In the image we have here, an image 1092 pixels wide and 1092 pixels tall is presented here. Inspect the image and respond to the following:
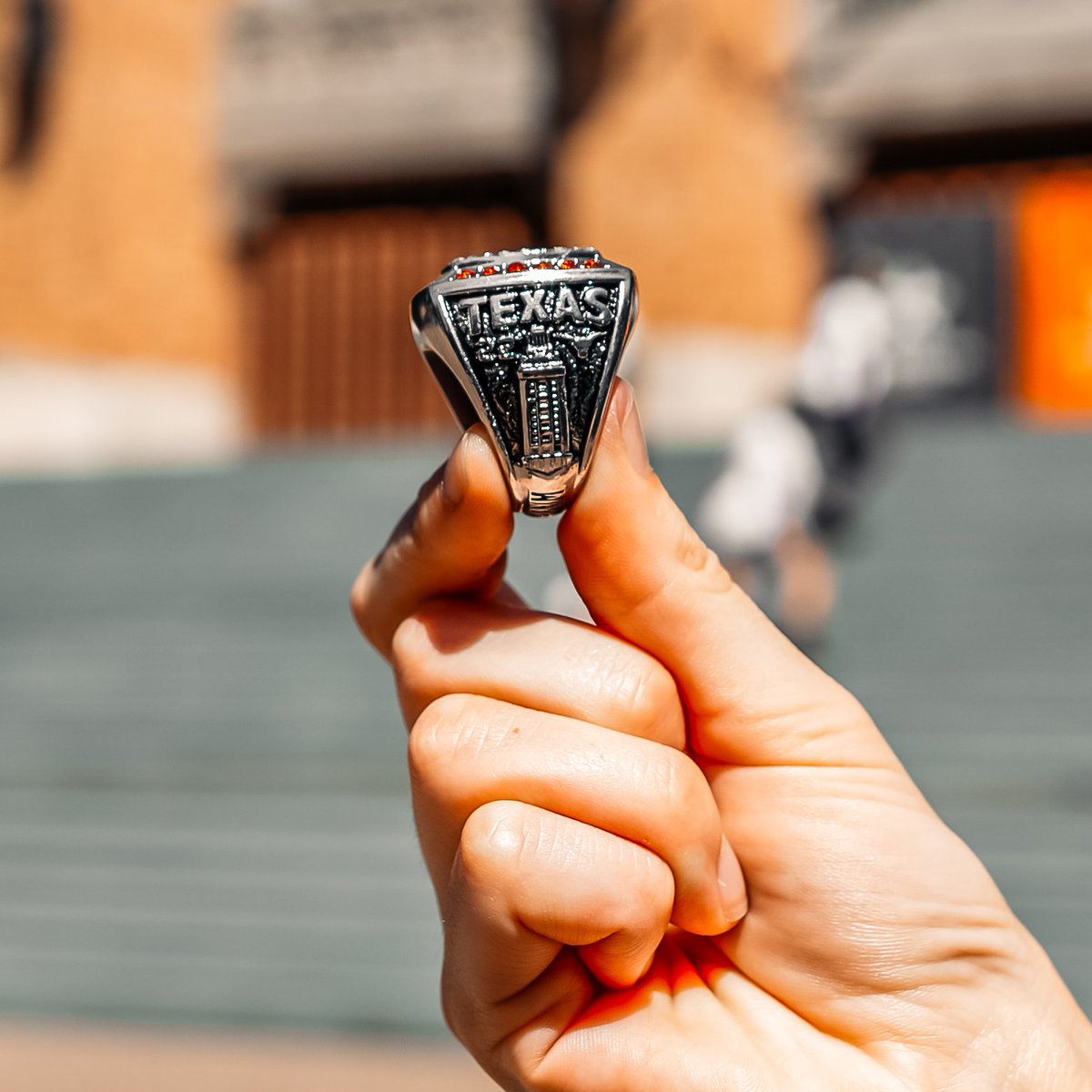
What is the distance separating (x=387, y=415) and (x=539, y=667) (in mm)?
12479

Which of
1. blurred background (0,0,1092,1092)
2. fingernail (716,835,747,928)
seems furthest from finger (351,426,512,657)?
blurred background (0,0,1092,1092)

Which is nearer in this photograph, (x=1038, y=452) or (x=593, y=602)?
(x=593, y=602)

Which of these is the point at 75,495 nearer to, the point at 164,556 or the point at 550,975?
the point at 164,556

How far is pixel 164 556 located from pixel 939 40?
8.27m

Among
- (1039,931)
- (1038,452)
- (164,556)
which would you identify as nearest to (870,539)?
(1038,452)

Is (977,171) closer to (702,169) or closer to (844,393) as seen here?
(702,169)

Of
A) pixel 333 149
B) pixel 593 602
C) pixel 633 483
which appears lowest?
pixel 593 602

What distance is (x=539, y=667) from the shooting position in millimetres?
1092

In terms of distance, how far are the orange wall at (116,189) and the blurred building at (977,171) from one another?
656cm

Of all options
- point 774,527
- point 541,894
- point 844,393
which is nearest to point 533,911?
point 541,894

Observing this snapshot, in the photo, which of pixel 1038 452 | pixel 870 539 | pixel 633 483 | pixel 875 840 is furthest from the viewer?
pixel 1038 452

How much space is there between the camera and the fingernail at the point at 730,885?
1.13 metres

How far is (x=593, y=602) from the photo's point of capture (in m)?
1.12

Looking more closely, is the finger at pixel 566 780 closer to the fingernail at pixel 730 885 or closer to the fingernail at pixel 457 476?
the fingernail at pixel 730 885
